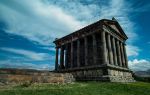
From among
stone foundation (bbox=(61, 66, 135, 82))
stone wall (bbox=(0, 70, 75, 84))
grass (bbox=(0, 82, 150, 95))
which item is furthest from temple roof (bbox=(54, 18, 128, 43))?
grass (bbox=(0, 82, 150, 95))

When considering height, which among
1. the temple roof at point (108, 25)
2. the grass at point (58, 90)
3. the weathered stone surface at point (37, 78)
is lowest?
the grass at point (58, 90)

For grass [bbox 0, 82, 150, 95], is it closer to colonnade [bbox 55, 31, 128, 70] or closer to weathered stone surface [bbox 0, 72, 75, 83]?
weathered stone surface [bbox 0, 72, 75, 83]

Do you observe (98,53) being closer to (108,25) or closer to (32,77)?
(108,25)

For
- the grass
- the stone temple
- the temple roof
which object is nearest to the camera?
the grass

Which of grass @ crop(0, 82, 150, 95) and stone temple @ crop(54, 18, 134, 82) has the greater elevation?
stone temple @ crop(54, 18, 134, 82)

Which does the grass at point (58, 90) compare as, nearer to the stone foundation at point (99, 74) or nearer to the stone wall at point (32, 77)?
the stone wall at point (32, 77)

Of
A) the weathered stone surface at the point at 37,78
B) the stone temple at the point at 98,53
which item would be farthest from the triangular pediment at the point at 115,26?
the weathered stone surface at the point at 37,78

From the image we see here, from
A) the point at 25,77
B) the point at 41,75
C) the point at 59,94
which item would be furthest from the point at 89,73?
the point at 59,94

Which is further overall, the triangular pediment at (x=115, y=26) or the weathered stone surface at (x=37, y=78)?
the triangular pediment at (x=115, y=26)

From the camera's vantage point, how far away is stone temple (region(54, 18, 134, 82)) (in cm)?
2630

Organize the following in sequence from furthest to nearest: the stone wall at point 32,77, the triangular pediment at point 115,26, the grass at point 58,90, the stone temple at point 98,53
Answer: the triangular pediment at point 115,26 < the stone temple at point 98,53 < the stone wall at point 32,77 < the grass at point 58,90

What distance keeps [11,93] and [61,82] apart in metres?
8.20

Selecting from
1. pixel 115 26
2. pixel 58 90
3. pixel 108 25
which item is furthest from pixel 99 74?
pixel 115 26

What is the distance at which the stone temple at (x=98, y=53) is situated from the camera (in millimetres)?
26295
